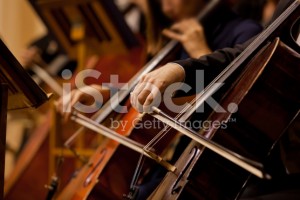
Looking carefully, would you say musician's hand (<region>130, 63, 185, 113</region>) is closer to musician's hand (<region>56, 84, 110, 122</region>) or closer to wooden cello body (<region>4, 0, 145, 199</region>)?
musician's hand (<region>56, 84, 110, 122</region>)

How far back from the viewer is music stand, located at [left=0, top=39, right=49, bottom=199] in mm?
793

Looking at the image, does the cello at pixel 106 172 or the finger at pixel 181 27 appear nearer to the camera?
the cello at pixel 106 172

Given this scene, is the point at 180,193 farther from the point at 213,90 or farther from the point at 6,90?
the point at 6,90

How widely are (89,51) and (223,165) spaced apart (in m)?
1.18

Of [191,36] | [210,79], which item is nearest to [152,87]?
[210,79]

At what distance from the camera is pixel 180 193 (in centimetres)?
75

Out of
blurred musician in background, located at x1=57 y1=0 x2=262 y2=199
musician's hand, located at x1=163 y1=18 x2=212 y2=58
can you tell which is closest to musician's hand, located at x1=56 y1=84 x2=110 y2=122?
blurred musician in background, located at x1=57 y1=0 x2=262 y2=199

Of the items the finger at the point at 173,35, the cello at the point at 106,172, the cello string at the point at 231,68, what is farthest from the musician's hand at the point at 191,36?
the cello string at the point at 231,68

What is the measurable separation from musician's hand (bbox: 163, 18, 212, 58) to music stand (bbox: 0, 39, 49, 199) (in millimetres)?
533

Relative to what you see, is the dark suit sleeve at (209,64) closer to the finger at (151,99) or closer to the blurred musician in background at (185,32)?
the finger at (151,99)

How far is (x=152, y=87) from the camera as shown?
81cm

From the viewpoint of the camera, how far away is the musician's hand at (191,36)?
1296mm

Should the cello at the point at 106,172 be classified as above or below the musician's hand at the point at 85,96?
below

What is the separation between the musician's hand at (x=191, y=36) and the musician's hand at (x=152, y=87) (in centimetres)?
44
